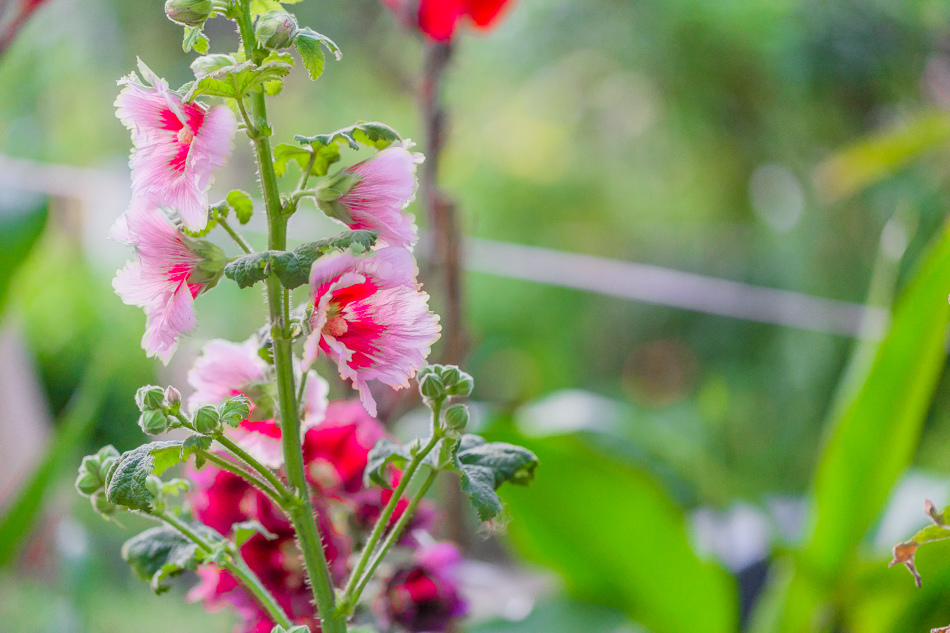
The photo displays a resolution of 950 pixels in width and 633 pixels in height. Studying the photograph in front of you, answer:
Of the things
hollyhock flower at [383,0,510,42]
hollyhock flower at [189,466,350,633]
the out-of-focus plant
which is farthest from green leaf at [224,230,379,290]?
hollyhock flower at [383,0,510,42]

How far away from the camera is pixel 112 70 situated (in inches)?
58.4

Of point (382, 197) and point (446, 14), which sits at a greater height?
point (446, 14)

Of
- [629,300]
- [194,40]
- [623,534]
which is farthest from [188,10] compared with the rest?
[629,300]

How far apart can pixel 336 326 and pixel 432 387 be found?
3 centimetres

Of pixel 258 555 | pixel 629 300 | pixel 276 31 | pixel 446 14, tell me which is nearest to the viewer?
pixel 276 31

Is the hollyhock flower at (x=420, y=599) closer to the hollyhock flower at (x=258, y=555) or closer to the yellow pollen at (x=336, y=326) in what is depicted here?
the hollyhock flower at (x=258, y=555)

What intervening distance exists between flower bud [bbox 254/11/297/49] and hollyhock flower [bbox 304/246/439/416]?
0.17ft

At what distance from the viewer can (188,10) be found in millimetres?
197

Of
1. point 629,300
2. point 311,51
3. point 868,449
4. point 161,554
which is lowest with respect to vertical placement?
point 161,554

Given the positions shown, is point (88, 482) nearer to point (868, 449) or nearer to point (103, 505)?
point (103, 505)

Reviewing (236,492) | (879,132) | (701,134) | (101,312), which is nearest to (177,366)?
(101,312)

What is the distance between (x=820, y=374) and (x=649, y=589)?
735 millimetres

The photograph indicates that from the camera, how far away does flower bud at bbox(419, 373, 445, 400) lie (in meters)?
0.21

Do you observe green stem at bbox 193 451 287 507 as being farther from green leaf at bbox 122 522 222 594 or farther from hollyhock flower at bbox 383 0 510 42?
hollyhock flower at bbox 383 0 510 42
